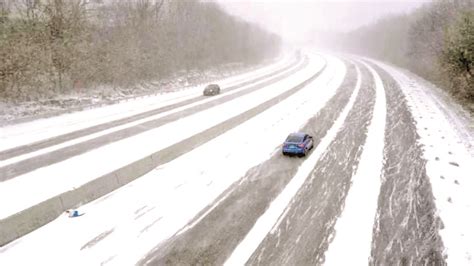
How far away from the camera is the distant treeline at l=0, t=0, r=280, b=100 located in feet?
63.8

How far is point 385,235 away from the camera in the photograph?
858cm

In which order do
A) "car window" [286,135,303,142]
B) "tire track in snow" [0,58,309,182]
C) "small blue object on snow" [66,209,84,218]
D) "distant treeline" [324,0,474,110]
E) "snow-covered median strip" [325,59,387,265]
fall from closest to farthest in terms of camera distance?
"snow-covered median strip" [325,59,387,265] → "small blue object on snow" [66,209,84,218] → "tire track in snow" [0,58,309,182] → "car window" [286,135,303,142] → "distant treeline" [324,0,474,110]

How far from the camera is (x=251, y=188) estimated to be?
1146 centimetres

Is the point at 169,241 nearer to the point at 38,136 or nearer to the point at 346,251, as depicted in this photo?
the point at 346,251

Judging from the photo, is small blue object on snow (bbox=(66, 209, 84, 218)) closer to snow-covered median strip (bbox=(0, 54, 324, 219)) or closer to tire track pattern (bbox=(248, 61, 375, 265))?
snow-covered median strip (bbox=(0, 54, 324, 219))

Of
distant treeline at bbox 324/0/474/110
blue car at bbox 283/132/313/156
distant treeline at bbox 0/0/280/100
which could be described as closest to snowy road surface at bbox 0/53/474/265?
blue car at bbox 283/132/313/156

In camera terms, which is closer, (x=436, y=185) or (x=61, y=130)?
(x=436, y=185)

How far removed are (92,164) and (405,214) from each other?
496 inches

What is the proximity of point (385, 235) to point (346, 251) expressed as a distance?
154 centimetres

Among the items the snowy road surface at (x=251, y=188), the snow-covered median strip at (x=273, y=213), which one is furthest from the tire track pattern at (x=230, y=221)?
the snow-covered median strip at (x=273, y=213)

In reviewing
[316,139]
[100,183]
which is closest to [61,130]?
[100,183]

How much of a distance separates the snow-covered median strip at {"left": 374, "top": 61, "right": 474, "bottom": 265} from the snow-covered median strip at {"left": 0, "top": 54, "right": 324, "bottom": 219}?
473 inches

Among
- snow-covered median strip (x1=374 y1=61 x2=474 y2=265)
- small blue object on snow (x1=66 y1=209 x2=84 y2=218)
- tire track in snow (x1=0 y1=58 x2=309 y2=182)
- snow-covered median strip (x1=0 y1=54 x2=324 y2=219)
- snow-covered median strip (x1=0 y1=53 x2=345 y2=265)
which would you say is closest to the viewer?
snow-covered median strip (x1=0 y1=53 x2=345 y2=265)

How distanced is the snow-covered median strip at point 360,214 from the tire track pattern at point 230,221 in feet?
8.27
